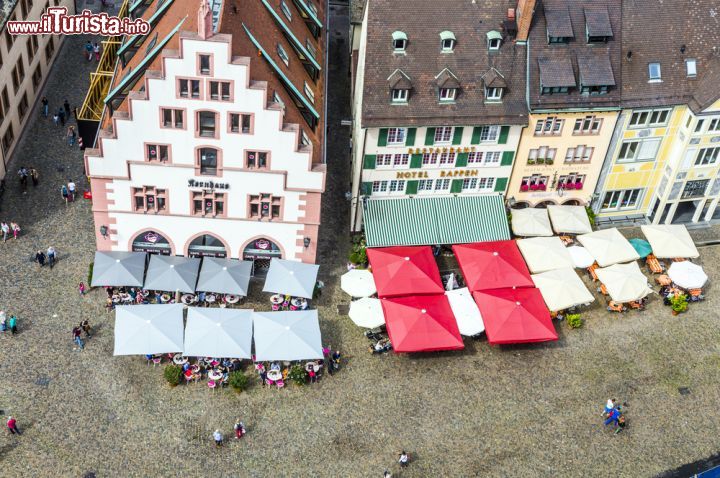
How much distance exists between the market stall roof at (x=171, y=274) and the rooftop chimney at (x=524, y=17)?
33.1 m

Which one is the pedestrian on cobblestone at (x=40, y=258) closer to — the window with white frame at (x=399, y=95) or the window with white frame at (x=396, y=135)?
the window with white frame at (x=396, y=135)

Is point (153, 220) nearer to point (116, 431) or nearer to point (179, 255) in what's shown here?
point (179, 255)

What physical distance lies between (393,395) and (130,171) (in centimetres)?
2637

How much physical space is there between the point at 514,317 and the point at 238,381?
22.2 m

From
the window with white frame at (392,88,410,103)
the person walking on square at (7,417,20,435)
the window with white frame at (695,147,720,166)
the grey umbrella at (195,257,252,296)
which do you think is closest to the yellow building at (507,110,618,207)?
the window with white frame at (695,147,720,166)

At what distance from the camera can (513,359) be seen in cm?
7262

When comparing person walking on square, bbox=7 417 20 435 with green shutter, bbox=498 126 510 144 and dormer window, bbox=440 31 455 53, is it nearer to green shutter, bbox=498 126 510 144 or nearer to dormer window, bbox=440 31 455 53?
dormer window, bbox=440 31 455 53

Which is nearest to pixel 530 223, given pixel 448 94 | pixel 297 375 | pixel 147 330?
pixel 448 94

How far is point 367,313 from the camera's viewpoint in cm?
7269

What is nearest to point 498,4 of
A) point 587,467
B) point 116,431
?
point 587,467

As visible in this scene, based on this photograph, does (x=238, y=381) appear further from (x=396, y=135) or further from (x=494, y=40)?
(x=494, y=40)

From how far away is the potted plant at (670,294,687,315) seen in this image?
77037 millimetres

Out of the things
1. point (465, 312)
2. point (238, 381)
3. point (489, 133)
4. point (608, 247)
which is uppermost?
point (489, 133)

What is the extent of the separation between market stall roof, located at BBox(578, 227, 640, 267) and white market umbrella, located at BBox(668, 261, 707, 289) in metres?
3.30
